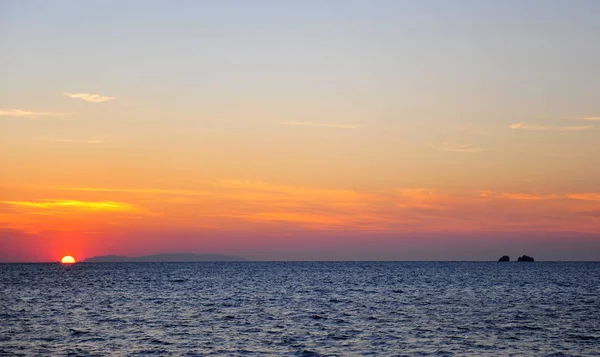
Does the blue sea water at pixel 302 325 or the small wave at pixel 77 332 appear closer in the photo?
the blue sea water at pixel 302 325

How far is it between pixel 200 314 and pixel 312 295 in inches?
1154

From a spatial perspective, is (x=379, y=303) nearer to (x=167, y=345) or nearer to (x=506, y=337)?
(x=506, y=337)

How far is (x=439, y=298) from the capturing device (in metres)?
85.9

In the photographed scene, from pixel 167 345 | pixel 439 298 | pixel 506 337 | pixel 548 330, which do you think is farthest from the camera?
pixel 439 298

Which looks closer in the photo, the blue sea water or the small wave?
the blue sea water

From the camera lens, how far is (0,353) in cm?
4247

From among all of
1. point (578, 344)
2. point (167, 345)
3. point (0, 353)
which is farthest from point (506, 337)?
point (0, 353)

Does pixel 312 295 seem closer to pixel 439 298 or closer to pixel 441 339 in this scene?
pixel 439 298

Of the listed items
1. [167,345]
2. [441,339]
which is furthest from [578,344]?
[167,345]

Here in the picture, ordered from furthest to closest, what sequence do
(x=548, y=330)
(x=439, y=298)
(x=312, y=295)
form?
(x=312, y=295)
(x=439, y=298)
(x=548, y=330)

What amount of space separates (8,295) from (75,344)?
55848 mm

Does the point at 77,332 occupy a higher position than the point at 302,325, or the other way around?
the point at 302,325

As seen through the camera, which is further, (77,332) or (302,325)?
(302,325)

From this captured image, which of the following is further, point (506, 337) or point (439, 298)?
point (439, 298)
